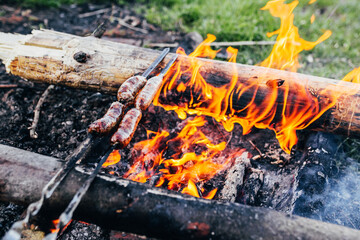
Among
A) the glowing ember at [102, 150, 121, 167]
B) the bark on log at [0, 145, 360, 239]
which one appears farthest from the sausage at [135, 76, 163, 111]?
the bark on log at [0, 145, 360, 239]

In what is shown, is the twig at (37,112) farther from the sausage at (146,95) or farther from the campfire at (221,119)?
the sausage at (146,95)

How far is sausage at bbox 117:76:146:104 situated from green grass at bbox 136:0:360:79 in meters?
2.98

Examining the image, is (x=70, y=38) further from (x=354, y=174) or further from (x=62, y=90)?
(x=354, y=174)

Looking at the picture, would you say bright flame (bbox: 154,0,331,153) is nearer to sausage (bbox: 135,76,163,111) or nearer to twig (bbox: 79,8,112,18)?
sausage (bbox: 135,76,163,111)

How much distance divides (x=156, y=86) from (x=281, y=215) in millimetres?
1784

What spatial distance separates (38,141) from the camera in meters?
3.29

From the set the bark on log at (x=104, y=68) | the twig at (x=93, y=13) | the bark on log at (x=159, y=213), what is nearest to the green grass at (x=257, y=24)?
the twig at (x=93, y=13)

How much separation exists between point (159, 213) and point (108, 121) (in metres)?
0.98

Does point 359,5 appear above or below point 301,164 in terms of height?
above

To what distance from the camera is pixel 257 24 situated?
5836mm

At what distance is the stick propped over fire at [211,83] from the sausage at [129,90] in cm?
46

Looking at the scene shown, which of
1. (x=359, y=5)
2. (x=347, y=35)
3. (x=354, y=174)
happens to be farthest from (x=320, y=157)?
(x=359, y=5)

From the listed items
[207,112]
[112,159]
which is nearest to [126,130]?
[112,159]

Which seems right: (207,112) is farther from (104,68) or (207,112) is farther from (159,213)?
(159,213)
